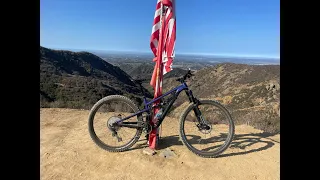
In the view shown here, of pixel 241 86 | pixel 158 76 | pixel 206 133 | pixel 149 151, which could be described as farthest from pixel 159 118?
pixel 241 86

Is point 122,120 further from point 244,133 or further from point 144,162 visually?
point 244,133

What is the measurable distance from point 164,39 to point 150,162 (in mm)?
1982

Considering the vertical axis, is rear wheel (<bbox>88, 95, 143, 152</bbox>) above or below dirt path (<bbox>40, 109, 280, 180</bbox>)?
above

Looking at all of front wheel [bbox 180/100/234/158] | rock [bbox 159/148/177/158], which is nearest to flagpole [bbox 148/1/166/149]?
rock [bbox 159/148/177/158]

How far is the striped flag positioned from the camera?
460 centimetres

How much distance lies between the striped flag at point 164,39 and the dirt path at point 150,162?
116cm

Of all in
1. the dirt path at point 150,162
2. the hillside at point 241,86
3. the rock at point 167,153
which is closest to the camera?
the dirt path at point 150,162

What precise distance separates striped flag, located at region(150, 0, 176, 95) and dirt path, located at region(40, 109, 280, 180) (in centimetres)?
116

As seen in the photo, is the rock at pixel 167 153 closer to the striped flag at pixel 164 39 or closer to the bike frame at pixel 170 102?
the bike frame at pixel 170 102

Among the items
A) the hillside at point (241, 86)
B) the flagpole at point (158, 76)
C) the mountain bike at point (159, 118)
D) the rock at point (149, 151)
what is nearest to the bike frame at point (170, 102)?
the mountain bike at point (159, 118)

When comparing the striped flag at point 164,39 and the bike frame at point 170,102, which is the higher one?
the striped flag at point 164,39

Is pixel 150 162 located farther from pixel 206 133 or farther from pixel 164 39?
pixel 164 39

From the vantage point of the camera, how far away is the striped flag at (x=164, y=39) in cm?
460

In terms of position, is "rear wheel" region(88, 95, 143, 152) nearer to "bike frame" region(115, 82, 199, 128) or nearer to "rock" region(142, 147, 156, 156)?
"bike frame" region(115, 82, 199, 128)
